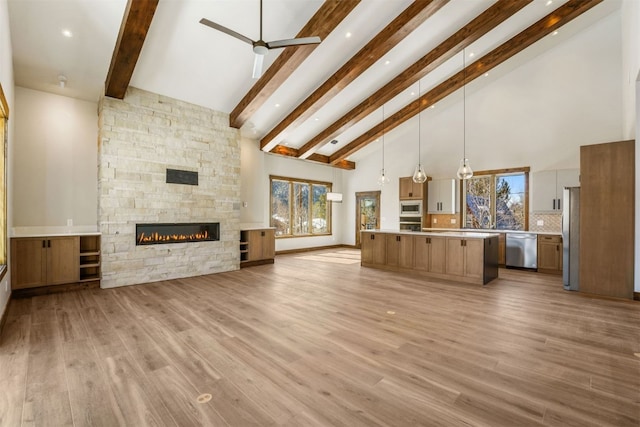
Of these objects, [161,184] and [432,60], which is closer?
[161,184]

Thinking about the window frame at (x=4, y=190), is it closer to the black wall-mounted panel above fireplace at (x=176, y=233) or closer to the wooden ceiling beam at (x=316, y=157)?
the black wall-mounted panel above fireplace at (x=176, y=233)

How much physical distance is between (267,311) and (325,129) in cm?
576

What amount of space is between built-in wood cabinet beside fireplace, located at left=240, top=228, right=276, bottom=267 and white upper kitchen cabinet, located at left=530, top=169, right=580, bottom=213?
21.8 feet

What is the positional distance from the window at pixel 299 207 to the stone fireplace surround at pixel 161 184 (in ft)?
8.18

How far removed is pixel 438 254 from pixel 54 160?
741 centimetres

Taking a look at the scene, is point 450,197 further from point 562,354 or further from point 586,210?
point 562,354

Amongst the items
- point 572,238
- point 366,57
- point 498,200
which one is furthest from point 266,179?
point 572,238

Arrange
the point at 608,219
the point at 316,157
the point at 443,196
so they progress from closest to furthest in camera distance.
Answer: the point at 608,219, the point at 443,196, the point at 316,157

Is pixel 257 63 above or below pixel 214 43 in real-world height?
below

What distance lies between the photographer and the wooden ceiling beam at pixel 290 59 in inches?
166

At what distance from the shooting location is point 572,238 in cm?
504

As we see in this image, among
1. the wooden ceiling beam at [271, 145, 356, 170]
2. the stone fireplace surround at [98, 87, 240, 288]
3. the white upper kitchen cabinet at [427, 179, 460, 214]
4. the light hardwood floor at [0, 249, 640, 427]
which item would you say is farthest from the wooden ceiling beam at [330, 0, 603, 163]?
the light hardwood floor at [0, 249, 640, 427]

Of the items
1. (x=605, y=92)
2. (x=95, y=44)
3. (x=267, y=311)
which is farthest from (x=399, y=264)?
(x=95, y=44)

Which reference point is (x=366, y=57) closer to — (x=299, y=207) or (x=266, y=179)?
(x=266, y=179)
